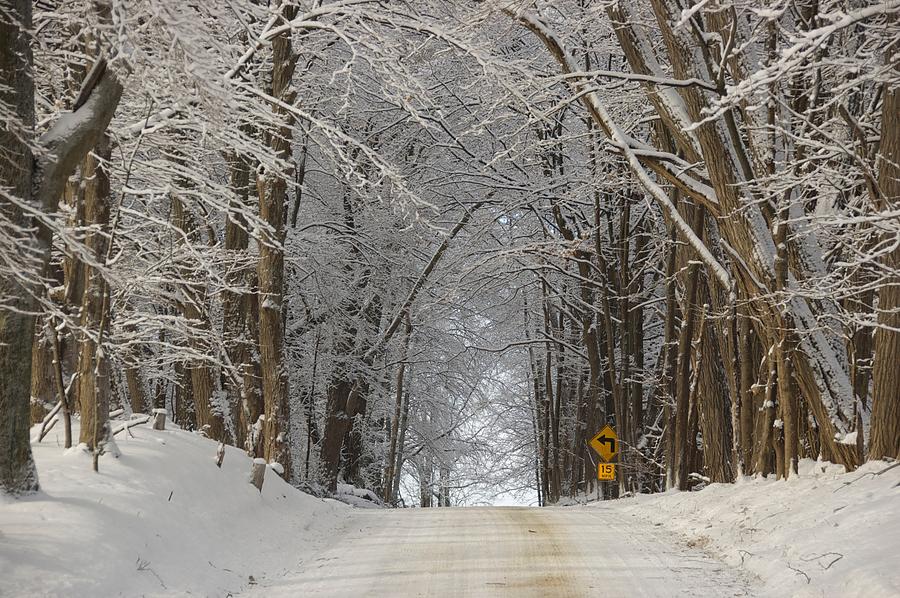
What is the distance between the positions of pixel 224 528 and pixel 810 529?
5307 mm

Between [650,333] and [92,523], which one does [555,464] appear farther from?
[92,523]

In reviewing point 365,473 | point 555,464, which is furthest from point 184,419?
point 555,464

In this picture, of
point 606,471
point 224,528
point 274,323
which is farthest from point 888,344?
point 606,471

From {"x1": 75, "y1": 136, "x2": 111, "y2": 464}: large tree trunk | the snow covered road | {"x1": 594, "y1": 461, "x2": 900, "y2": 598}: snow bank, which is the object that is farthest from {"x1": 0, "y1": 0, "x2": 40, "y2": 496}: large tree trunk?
{"x1": 594, "y1": 461, "x2": 900, "y2": 598}: snow bank

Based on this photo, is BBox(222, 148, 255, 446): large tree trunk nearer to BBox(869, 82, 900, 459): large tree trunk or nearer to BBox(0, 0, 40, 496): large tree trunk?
BBox(0, 0, 40, 496): large tree trunk

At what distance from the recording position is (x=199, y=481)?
8805 millimetres

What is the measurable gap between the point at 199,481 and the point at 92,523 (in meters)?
2.37

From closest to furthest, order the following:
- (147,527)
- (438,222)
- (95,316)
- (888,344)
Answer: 1. (147,527)
2. (888,344)
3. (95,316)
4. (438,222)

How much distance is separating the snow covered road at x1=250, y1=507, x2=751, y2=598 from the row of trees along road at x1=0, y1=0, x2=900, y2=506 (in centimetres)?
219

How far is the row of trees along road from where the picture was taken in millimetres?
6852

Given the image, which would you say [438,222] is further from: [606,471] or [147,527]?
[147,527]

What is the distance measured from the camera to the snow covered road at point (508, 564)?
673 centimetres

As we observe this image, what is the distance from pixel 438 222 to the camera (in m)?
23.8

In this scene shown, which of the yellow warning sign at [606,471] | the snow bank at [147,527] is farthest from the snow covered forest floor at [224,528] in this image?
the yellow warning sign at [606,471]
